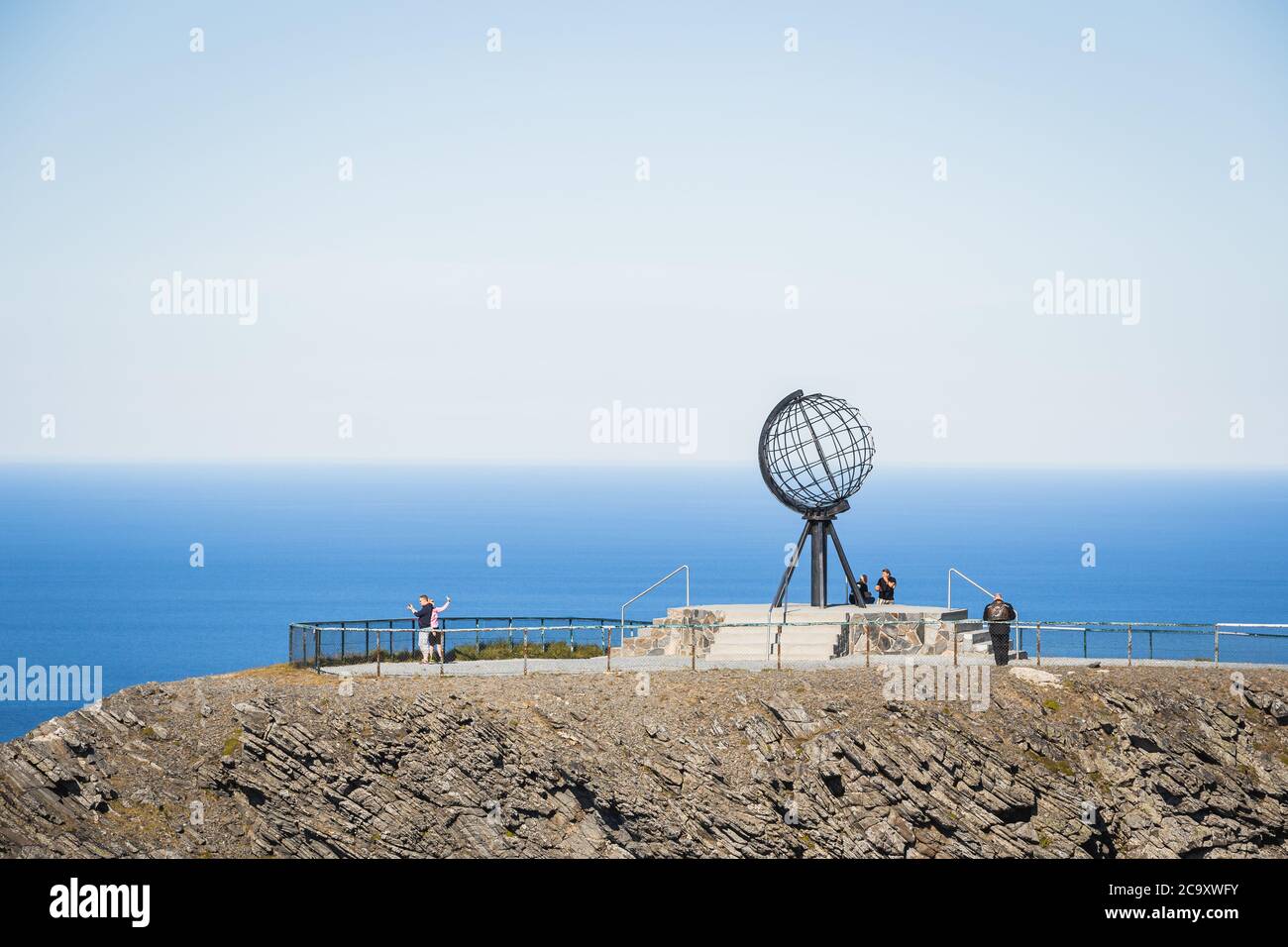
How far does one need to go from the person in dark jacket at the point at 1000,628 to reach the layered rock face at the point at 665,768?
82 cm

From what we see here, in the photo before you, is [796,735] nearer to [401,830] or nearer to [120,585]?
[401,830]

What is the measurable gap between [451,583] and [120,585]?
93.4 ft

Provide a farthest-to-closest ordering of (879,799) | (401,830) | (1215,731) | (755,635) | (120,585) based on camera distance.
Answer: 1. (120,585)
2. (755,635)
3. (1215,731)
4. (879,799)
5. (401,830)

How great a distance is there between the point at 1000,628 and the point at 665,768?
9.53 metres

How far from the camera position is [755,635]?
3903 centimetres

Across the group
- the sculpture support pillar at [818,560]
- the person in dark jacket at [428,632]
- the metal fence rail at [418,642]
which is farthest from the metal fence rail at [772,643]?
the sculpture support pillar at [818,560]

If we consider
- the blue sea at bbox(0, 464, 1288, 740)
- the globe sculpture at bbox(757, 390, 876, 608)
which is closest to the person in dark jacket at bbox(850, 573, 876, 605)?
the globe sculpture at bbox(757, 390, 876, 608)

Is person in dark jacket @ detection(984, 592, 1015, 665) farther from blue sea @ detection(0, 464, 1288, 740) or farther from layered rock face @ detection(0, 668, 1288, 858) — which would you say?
blue sea @ detection(0, 464, 1288, 740)

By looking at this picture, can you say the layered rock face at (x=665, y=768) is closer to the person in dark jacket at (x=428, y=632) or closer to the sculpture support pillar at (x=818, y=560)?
the person in dark jacket at (x=428, y=632)

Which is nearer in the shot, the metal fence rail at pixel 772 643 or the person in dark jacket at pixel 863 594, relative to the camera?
the metal fence rail at pixel 772 643

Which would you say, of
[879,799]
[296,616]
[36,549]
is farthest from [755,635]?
[36,549]

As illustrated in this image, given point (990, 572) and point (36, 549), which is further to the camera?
point (36, 549)

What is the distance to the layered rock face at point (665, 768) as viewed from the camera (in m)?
30.7

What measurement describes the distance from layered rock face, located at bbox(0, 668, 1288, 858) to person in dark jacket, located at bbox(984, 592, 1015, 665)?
2.68ft
